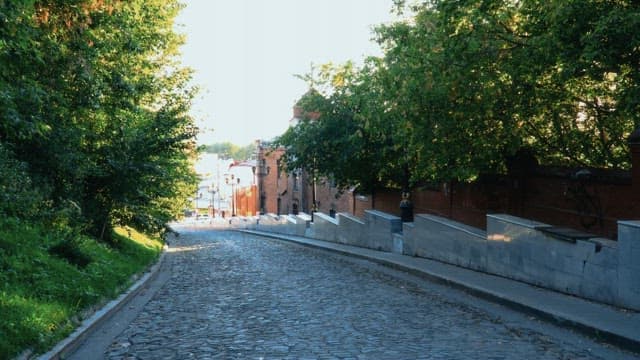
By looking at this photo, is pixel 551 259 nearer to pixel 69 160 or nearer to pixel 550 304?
pixel 550 304

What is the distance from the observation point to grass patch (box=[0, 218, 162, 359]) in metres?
8.07

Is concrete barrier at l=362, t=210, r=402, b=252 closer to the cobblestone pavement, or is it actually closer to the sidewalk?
the sidewalk

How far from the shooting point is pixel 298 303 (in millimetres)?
11812

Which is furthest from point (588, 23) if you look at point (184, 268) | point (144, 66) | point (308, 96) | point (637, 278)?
point (308, 96)

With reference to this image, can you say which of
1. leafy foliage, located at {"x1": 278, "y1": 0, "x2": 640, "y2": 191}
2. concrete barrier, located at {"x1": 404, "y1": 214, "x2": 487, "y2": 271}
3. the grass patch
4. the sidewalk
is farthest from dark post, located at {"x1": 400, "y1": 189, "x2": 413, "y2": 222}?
the grass patch

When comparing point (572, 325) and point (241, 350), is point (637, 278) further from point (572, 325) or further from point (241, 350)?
point (241, 350)

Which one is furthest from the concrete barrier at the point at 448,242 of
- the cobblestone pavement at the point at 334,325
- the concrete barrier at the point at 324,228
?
the concrete barrier at the point at 324,228

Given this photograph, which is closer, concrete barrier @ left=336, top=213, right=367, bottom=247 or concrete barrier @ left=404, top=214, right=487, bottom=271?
concrete barrier @ left=404, top=214, right=487, bottom=271

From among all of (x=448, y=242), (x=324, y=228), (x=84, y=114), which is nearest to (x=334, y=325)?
(x=448, y=242)

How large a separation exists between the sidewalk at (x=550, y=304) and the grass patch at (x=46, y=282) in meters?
6.62

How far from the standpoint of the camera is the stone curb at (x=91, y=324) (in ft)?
26.3

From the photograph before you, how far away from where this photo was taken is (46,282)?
1066 cm

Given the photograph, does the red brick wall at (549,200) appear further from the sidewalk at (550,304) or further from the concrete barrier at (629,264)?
the concrete barrier at (629,264)

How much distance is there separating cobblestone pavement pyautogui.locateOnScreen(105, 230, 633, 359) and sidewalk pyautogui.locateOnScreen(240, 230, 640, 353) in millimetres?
176
